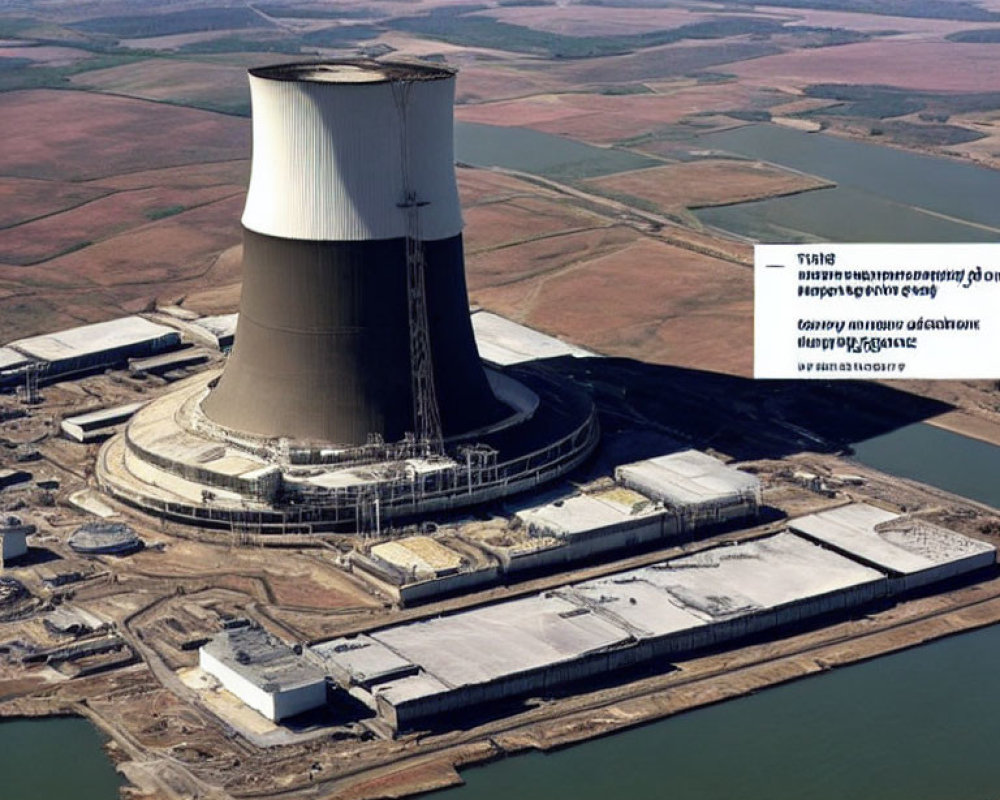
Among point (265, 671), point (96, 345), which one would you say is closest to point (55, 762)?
point (265, 671)

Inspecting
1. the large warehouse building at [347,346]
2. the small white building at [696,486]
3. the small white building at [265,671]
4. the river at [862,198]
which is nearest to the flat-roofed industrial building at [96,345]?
the large warehouse building at [347,346]

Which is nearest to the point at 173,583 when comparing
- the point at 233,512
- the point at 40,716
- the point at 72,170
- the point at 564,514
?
the point at 233,512

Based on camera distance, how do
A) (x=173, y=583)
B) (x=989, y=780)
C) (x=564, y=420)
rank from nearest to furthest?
(x=989, y=780) → (x=173, y=583) → (x=564, y=420)

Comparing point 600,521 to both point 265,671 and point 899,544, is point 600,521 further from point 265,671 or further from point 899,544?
point 265,671

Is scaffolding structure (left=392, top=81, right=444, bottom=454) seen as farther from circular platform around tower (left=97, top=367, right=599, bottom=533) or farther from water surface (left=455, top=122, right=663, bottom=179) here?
water surface (left=455, top=122, right=663, bottom=179)

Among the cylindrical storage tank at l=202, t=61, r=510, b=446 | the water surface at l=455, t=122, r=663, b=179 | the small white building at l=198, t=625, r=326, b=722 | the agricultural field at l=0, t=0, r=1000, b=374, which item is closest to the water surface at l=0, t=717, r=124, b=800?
the small white building at l=198, t=625, r=326, b=722

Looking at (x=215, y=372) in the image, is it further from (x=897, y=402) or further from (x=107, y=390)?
(x=897, y=402)

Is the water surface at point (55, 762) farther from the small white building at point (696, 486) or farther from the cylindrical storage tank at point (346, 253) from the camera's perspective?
the small white building at point (696, 486)

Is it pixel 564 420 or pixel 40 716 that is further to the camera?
pixel 564 420
